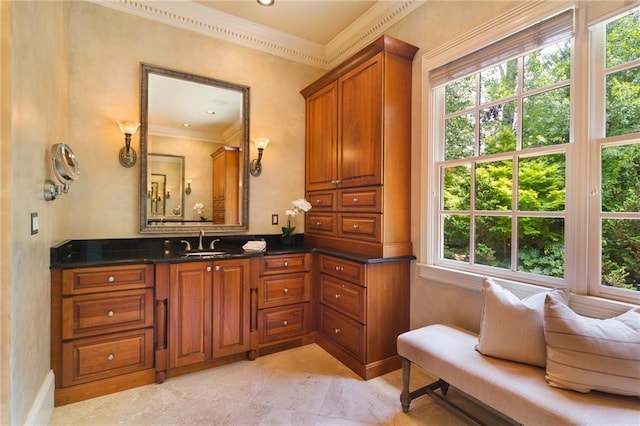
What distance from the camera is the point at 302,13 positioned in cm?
286

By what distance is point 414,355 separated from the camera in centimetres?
181

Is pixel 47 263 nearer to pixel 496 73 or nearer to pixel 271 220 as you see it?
pixel 271 220

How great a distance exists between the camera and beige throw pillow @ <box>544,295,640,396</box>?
47.1 inches

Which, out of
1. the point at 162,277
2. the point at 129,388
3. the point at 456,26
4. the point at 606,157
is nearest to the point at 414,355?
the point at 606,157

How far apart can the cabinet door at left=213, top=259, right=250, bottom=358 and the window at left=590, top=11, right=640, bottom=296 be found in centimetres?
230

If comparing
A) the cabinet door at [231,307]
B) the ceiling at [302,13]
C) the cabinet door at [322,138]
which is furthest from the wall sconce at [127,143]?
the cabinet door at [322,138]

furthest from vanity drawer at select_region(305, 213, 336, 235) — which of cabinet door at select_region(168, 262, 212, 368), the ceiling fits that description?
the ceiling

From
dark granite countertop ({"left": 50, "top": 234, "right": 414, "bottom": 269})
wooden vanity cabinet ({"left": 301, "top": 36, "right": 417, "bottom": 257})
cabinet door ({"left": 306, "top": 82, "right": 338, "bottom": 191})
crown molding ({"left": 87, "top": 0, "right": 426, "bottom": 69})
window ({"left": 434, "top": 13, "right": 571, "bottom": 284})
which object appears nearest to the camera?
window ({"left": 434, "top": 13, "right": 571, "bottom": 284})

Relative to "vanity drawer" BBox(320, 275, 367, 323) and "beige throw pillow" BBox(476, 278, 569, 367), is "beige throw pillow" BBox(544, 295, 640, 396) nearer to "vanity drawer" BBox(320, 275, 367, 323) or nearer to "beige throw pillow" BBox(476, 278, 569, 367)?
"beige throw pillow" BBox(476, 278, 569, 367)

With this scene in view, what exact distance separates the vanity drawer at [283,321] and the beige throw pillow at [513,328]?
5.23 feet

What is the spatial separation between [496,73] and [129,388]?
3366 mm

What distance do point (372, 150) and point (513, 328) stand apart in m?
1.51

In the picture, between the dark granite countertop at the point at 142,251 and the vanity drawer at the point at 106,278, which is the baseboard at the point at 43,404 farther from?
the dark granite countertop at the point at 142,251

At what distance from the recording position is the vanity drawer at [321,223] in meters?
2.92
